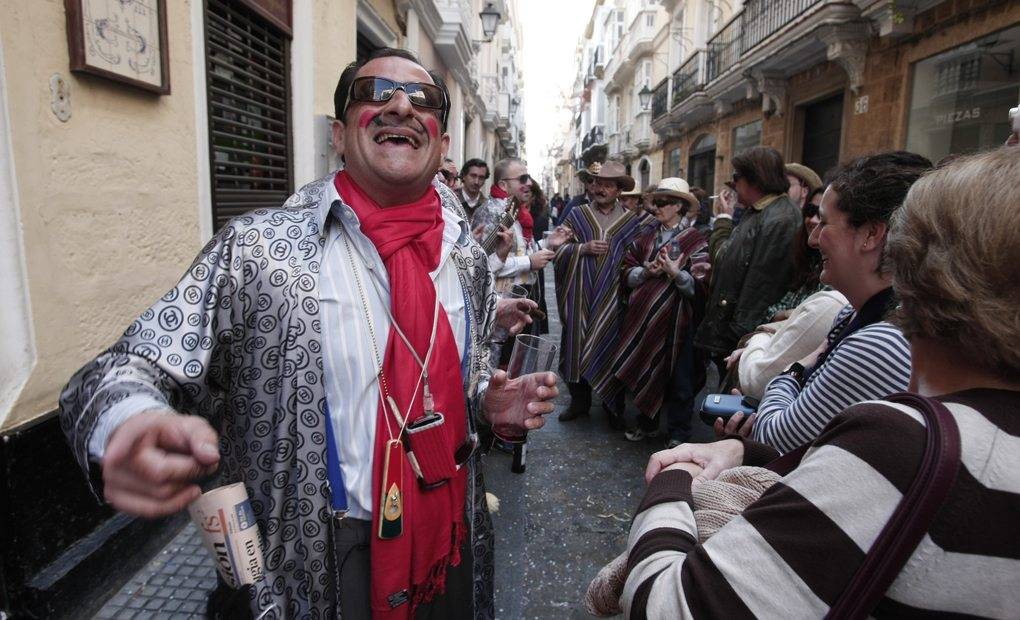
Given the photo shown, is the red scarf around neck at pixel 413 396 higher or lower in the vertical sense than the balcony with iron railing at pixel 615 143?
lower

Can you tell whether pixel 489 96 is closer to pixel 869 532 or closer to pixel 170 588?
pixel 170 588

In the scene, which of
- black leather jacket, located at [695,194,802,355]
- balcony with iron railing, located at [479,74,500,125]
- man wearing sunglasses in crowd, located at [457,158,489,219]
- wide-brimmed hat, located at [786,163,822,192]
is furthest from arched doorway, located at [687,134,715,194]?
black leather jacket, located at [695,194,802,355]

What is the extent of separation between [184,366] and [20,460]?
5.13 feet

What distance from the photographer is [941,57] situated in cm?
812

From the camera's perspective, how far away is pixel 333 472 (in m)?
1.45

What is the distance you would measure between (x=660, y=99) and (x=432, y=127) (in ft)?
72.1

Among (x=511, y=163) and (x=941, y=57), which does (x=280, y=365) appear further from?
(x=941, y=57)

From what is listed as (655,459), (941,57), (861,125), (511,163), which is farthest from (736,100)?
(655,459)

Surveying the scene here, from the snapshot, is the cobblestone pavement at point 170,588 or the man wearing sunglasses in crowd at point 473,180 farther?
the man wearing sunglasses in crowd at point 473,180

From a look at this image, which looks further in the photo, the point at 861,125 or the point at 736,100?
the point at 736,100

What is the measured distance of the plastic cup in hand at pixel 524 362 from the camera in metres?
1.62

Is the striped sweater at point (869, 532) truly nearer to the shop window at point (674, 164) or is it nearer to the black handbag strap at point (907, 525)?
the black handbag strap at point (907, 525)

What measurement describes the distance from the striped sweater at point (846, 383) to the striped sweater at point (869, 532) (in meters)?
0.61

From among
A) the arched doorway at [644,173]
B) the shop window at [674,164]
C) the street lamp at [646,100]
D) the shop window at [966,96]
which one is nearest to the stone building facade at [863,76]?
the shop window at [966,96]
